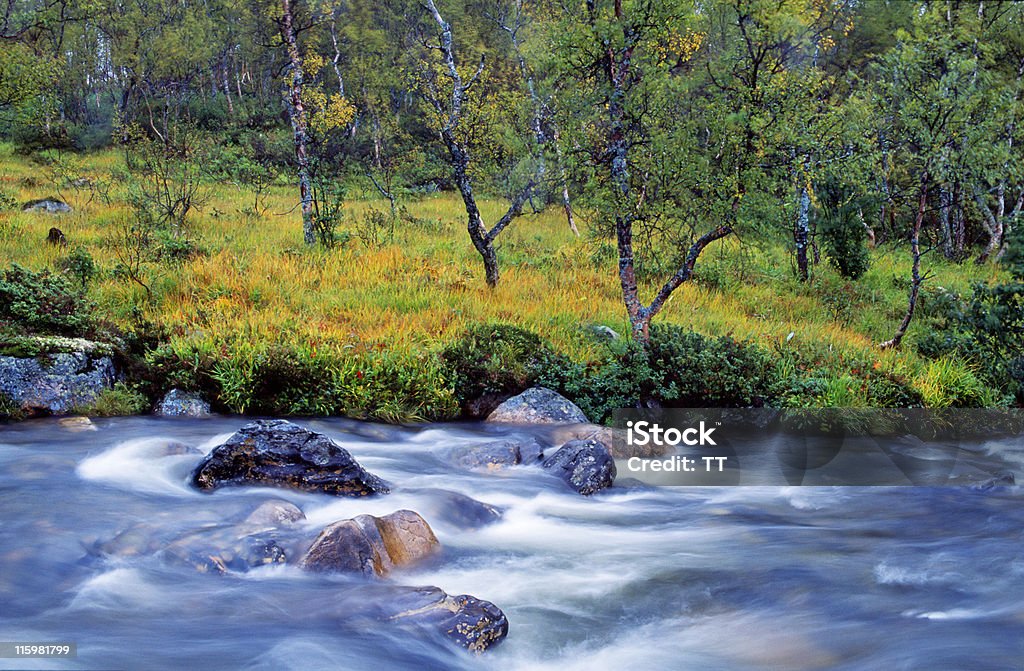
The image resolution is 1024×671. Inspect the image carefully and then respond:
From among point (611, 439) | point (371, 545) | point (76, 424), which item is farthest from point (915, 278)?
point (76, 424)

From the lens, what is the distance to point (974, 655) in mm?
6012

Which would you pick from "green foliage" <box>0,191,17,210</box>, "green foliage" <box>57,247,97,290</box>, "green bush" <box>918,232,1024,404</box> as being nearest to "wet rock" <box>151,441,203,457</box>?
"green foliage" <box>57,247,97,290</box>

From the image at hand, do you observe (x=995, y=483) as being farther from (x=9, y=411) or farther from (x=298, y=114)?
(x=298, y=114)

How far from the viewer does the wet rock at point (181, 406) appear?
10875mm

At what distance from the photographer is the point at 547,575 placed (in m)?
7.38

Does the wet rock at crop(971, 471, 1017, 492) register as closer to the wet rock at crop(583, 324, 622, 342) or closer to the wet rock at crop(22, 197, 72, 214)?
the wet rock at crop(583, 324, 622, 342)

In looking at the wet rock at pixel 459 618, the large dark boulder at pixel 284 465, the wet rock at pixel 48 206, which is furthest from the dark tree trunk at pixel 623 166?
the wet rock at pixel 48 206

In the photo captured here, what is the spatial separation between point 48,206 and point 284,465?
50.6ft

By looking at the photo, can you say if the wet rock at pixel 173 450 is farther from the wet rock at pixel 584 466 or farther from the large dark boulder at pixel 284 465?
the wet rock at pixel 584 466

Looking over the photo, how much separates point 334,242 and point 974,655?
1449 cm

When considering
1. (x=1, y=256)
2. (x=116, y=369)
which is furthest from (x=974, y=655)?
(x=1, y=256)

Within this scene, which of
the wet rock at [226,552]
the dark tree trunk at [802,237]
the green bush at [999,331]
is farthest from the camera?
the dark tree trunk at [802,237]

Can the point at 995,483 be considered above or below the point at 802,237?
below

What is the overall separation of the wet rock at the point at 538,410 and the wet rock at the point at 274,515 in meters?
3.98
